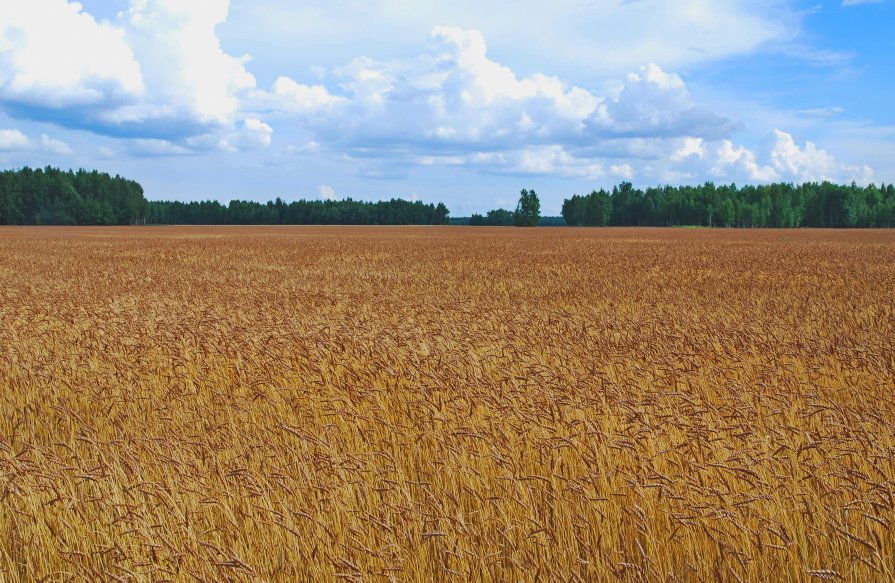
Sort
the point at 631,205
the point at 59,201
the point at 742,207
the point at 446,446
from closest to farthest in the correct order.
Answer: the point at 446,446 < the point at 59,201 < the point at 742,207 < the point at 631,205

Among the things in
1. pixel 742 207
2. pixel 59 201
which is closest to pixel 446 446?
pixel 59 201

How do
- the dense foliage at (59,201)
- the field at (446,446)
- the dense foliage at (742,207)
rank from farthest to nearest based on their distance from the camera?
the dense foliage at (742,207)
the dense foliage at (59,201)
the field at (446,446)

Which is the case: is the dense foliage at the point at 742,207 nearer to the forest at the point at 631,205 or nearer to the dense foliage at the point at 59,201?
the forest at the point at 631,205

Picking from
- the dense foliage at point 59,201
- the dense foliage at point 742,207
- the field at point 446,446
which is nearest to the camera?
the field at point 446,446

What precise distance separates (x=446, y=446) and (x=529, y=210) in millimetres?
166568

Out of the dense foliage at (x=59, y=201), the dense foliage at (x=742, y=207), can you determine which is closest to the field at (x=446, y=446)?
the dense foliage at (x=59, y=201)

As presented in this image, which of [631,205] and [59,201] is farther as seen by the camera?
[631,205]

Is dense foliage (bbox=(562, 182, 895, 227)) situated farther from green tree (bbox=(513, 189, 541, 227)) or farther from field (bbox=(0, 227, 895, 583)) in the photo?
field (bbox=(0, 227, 895, 583))

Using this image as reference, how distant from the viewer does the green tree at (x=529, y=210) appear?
168 meters

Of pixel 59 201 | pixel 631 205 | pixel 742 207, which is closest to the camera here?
pixel 59 201

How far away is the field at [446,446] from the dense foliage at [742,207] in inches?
6445

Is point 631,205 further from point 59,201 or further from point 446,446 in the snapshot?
point 446,446

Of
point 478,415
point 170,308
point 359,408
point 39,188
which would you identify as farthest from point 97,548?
point 39,188

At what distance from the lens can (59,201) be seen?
140750 millimetres
